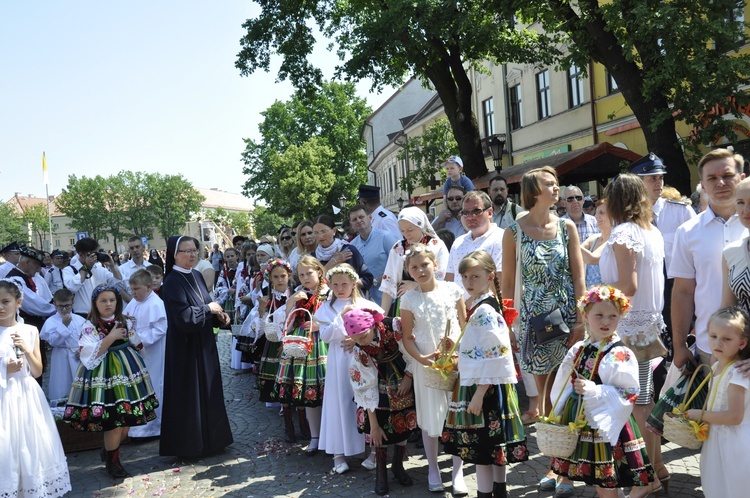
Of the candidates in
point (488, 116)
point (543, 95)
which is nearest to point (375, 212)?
point (543, 95)

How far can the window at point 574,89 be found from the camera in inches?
912

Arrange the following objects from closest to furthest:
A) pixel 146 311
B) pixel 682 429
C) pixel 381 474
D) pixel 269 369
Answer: pixel 682 429 < pixel 381 474 < pixel 146 311 < pixel 269 369

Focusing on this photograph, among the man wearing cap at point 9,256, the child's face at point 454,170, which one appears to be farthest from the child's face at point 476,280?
the man wearing cap at point 9,256

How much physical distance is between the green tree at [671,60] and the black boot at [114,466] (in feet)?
33.9

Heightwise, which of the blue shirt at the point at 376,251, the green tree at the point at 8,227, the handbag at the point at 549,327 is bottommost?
the handbag at the point at 549,327

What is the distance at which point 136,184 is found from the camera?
11175 cm

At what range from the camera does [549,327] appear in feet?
15.3

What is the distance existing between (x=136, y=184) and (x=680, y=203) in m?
114

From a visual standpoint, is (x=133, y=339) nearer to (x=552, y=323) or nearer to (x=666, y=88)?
(x=552, y=323)

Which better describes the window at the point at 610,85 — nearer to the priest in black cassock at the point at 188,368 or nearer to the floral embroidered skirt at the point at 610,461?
the priest in black cassock at the point at 188,368

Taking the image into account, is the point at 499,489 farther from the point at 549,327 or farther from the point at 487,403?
the point at 549,327

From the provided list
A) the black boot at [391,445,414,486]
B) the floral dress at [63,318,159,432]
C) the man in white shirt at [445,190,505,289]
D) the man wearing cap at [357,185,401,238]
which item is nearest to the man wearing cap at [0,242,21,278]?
the floral dress at [63,318,159,432]

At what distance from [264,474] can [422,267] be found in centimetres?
242

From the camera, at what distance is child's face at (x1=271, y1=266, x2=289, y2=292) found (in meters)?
7.23
